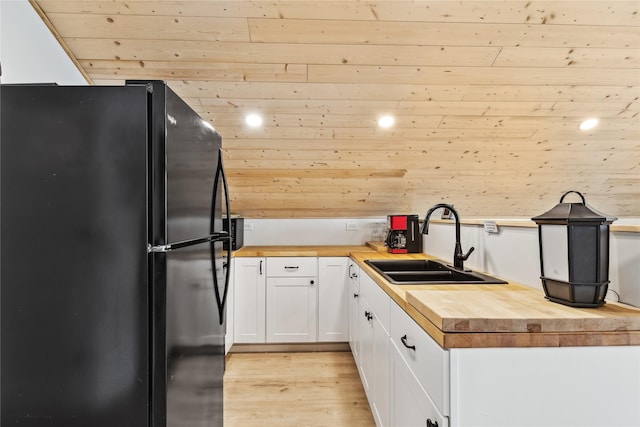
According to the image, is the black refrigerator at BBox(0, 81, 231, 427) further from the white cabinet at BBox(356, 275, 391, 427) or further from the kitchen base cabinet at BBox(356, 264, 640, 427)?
the white cabinet at BBox(356, 275, 391, 427)

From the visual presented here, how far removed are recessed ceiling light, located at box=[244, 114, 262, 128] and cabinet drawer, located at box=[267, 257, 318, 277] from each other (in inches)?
46.2

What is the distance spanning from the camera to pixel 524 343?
88cm

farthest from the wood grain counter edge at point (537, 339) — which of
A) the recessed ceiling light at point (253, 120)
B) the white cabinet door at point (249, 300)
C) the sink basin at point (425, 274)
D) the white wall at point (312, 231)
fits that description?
the white wall at point (312, 231)

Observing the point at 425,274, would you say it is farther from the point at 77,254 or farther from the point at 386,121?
the point at 77,254

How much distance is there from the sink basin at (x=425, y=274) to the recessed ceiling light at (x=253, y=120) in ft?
4.31

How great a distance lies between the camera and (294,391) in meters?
2.35

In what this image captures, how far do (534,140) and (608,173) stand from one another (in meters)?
1.01

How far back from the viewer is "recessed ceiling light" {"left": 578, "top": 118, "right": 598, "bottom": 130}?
262 cm

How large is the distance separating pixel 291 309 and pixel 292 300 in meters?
0.08

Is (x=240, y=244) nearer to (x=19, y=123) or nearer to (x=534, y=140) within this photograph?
(x=19, y=123)

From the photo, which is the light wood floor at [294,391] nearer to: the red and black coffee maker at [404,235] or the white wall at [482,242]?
the red and black coffee maker at [404,235]

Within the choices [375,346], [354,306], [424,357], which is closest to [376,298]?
[375,346]

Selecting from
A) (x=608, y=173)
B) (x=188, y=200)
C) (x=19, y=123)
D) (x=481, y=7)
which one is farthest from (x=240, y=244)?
(x=608, y=173)

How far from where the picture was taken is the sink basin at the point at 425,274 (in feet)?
5.13
